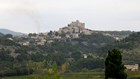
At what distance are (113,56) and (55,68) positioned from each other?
45.6 meters

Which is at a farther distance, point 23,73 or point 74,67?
point 74,67

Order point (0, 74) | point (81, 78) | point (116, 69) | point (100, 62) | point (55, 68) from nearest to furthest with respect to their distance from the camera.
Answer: point (55, 68) → point (116, 69) → point (81, 78) → point (0, 74) → point (100, 62)

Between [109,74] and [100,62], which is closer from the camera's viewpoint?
[109,74]

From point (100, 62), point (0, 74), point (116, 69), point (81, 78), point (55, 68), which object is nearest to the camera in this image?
point (55, 68)

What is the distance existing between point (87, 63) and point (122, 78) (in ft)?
460

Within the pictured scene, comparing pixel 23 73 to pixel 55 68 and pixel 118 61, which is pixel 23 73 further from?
pixel 55 68

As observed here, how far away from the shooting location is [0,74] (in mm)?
143250

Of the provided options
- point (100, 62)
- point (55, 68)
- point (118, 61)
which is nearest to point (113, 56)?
point (118, 61)

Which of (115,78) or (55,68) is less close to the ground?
(55,68)

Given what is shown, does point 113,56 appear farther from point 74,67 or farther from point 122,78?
point 74,67

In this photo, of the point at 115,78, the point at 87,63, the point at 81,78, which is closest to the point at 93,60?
the point at 87,63

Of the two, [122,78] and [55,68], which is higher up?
[55,68]

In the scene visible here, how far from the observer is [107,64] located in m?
59.3

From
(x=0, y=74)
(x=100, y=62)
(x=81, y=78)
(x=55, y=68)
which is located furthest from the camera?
(x=100, y=62)
